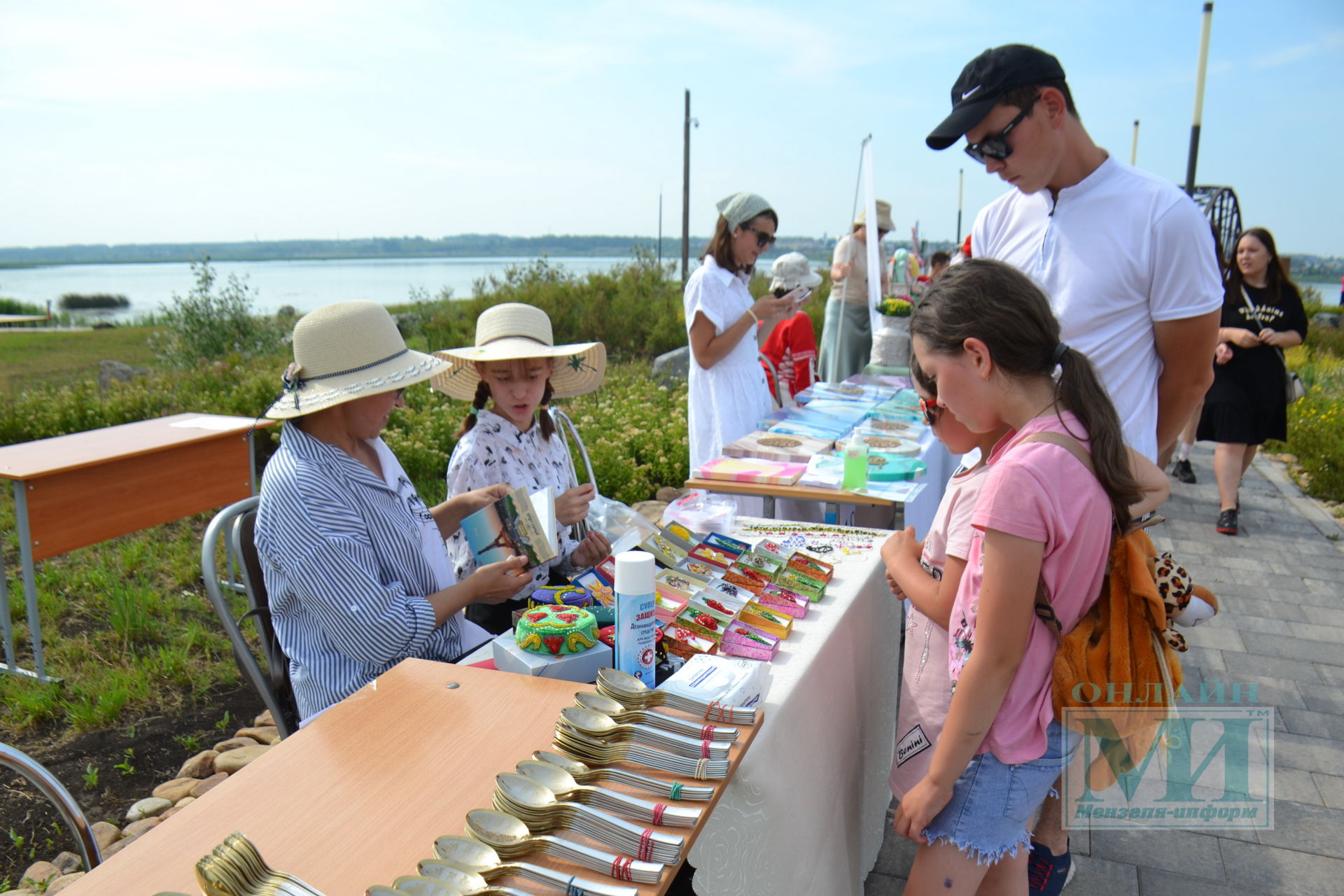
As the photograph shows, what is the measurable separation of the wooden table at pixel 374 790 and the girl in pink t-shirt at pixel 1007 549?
0.45 m

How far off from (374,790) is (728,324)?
3.10 m

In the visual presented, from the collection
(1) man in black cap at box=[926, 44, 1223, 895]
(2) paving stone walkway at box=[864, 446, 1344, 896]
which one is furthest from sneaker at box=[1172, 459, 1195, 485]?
(1) man in black cap at box=[926, 44, 1223, 895]

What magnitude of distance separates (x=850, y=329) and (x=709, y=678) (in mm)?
6738

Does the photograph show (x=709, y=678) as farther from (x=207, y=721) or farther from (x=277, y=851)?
(x=207, y=721)

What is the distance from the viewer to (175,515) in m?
4.55

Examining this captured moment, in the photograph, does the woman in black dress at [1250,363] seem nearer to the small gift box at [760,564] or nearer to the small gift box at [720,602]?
the small gift box at [760,564]

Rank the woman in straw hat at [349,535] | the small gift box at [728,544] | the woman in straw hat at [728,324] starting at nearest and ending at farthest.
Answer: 1. the woman in straw hat at [349,535]
2. the small gift box at [728,544]
3. the woman in straw hat at [728,324]

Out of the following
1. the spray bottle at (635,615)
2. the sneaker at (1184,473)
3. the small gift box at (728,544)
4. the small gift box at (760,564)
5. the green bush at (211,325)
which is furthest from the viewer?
the green bush at (211,325)

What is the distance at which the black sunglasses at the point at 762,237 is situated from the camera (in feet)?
13.0

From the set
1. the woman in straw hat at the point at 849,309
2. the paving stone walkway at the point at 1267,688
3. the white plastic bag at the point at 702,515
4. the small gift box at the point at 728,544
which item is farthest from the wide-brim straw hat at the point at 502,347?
the woman in straw hat at the point at 849,309

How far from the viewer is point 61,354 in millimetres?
15297

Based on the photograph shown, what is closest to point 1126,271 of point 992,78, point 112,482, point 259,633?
point 992,78

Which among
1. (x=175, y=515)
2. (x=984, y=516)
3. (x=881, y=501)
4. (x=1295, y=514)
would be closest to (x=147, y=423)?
(x=175, y=515)

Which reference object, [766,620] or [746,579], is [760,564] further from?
[766,620]
